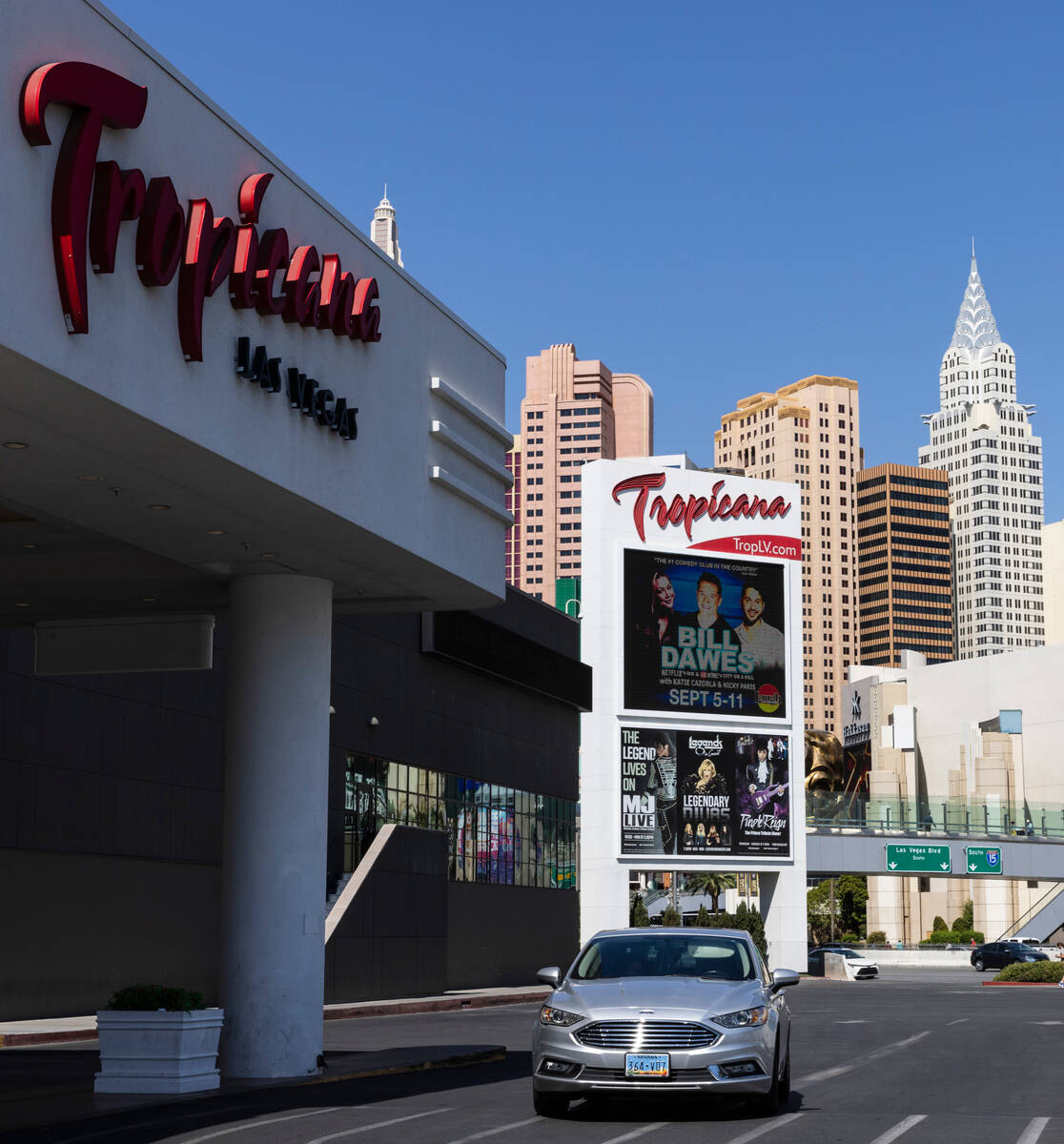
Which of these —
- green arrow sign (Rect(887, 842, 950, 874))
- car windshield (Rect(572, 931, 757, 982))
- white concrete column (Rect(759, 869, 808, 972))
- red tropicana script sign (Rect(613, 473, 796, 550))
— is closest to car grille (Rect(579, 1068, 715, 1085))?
car windshield (Rect(572, 931, 757, 982))

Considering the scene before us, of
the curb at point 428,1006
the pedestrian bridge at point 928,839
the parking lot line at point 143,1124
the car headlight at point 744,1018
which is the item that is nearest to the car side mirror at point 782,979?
the car headlight at point 744,1018

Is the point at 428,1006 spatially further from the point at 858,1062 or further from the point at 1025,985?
the point at 1025,985

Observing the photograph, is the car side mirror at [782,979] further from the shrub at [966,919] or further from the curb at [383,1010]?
the shrub at [966,919]

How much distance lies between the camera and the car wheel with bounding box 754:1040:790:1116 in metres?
14.2

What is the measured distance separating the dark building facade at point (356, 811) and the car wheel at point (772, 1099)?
23.0 ft

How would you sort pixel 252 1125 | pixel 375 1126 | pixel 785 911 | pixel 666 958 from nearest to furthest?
pixel 375 1126 < pixel 252 1125 < pixel 666 958 < pixel 785 911

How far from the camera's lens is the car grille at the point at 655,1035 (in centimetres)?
1369

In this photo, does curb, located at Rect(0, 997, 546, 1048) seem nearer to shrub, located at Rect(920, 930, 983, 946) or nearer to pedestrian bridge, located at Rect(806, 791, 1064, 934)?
pedestrian bridge, located at Rect(806, 791, 1064, 934)

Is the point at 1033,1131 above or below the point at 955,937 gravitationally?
above

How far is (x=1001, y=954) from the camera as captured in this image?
220ft

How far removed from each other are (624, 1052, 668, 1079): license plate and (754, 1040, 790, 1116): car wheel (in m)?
1.10

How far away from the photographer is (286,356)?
53.1 feet

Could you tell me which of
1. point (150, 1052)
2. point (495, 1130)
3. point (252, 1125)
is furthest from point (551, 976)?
point (150, 1052)

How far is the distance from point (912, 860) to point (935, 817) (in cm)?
423
